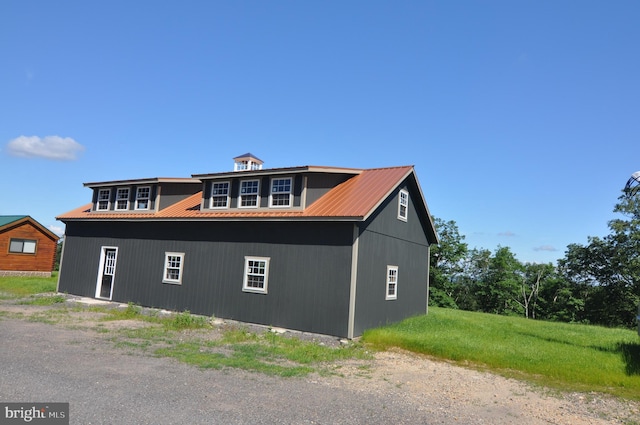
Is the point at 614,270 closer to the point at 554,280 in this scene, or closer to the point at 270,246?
the point at 554,280

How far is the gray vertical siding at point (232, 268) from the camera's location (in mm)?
14164

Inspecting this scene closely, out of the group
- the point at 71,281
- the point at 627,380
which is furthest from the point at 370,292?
the point at 71,281

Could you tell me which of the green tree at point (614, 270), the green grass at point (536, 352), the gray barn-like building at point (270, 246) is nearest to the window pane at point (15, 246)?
the gray barn-like building at point (270, 246)

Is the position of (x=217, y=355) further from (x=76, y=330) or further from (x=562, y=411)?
(x=562, y=411)

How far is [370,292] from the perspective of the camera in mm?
14969

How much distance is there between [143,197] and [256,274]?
850 cm

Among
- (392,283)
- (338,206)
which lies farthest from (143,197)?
(392,283)

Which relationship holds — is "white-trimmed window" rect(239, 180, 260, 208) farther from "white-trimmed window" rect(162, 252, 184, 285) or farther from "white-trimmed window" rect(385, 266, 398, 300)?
"white-trimmed window" rect(385, 266, 398, 300)

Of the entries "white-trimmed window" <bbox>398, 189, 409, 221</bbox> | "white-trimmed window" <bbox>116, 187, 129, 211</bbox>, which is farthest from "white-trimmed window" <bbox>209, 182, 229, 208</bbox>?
"white-trimmed window" <bbox>398, 189, 409, 221</bbox>

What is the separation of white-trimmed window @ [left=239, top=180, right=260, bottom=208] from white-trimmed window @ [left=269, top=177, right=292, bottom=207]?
670mm

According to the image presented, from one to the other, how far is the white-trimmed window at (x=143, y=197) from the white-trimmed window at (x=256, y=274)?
744 centimetres

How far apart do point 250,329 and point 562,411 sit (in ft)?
32.2

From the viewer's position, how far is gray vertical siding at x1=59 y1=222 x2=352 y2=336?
14.2 meters

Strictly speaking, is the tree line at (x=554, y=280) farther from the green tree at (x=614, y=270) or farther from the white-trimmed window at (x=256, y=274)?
the white-trimmed window at (x=256, y=274)
